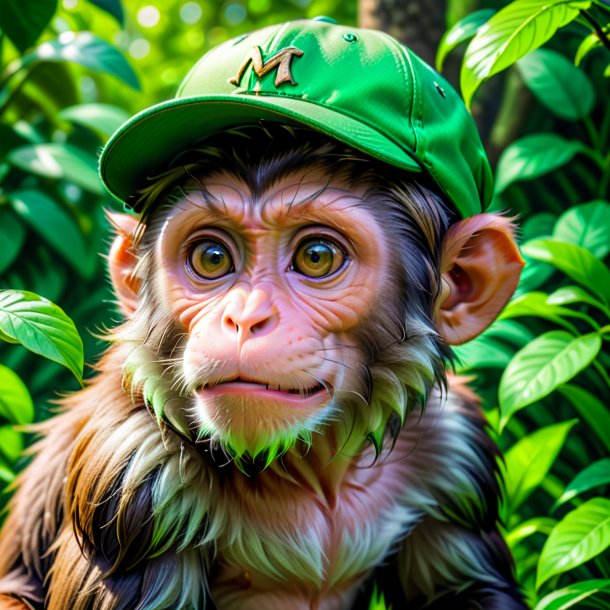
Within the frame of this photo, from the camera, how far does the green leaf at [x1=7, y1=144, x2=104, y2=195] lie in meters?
2.24

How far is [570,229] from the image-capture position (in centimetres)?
204

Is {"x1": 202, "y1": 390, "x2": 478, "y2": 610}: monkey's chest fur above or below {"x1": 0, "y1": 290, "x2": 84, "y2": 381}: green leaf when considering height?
below

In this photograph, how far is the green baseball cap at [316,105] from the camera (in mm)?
1256

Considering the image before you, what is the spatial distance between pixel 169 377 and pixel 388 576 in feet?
1.87

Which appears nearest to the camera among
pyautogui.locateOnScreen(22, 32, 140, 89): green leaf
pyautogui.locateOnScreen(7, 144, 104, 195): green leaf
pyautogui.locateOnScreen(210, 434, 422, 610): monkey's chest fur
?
pyautogui.locateOnScreen(210, 434, 422, 610): monkey's chest fur

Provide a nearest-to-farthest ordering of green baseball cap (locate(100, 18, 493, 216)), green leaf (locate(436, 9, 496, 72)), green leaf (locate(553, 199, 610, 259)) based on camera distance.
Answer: green baseball cap (locate(100, 18, 493, 216))
green leaf (locate(436, 9, 496, 72))
green leaf (locate(553, 199, 610, 259))

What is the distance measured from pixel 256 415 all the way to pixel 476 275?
459mm

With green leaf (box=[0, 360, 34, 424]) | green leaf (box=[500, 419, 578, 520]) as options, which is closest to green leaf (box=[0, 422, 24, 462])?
green leaf (box=[0, 360, 34, 424])

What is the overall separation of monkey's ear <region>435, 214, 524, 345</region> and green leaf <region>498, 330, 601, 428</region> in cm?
25

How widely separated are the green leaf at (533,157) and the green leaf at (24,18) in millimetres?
1118

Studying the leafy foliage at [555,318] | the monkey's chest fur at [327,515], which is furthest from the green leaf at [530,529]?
the monkey's chest fur at [327,515]

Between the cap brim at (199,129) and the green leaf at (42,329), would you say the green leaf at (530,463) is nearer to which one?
the cap brim at (199,129)

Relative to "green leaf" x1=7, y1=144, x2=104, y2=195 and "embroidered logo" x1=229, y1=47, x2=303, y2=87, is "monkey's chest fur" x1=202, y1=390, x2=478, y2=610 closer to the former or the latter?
"embroidered logo" x1=229, y1=47, x2=303, y2=87

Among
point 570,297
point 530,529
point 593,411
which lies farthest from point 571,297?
point 530,529
